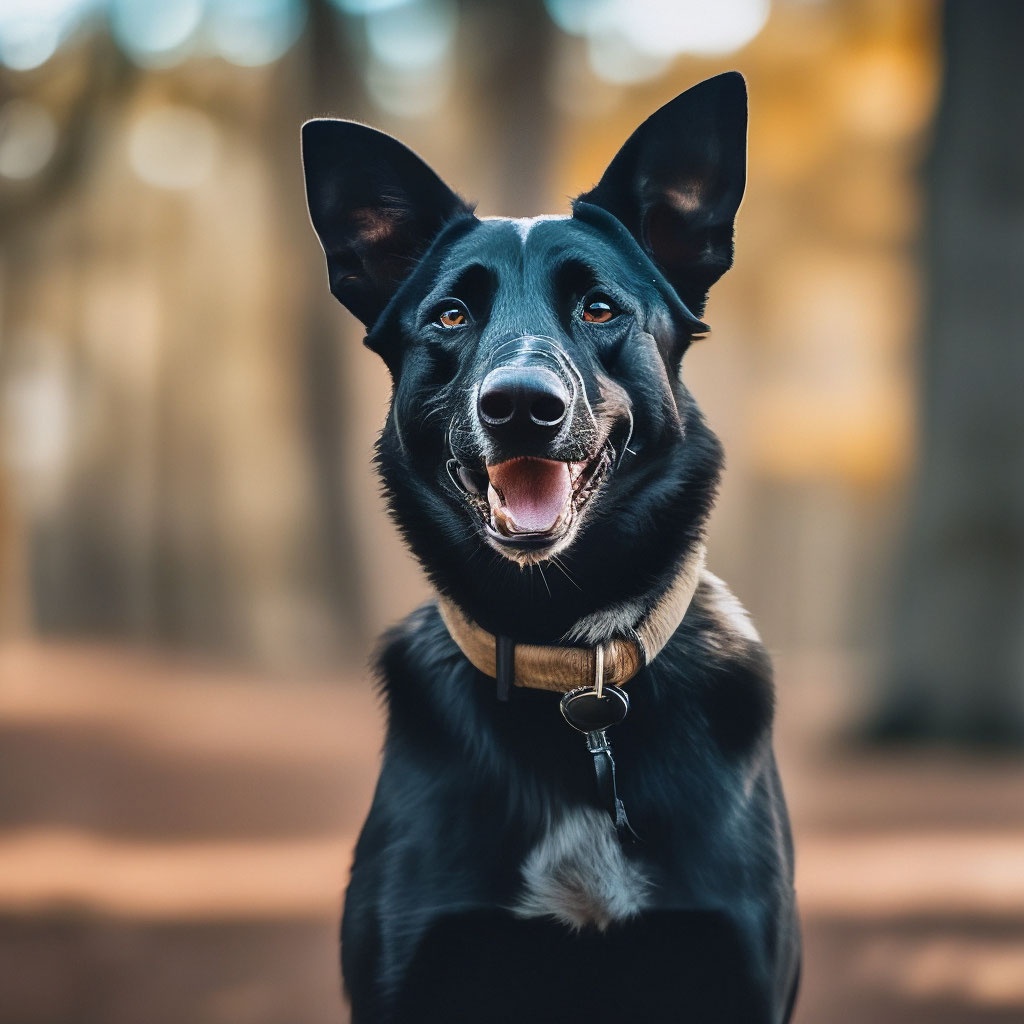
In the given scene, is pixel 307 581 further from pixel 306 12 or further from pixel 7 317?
pixel 306 12

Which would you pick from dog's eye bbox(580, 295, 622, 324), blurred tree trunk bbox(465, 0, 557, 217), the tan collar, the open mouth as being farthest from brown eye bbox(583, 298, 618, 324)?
blurred tree trunk bbox(465, 0, 557, 217)

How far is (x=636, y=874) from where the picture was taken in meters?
1.55

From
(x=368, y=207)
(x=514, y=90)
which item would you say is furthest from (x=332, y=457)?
(x=368, y=207)

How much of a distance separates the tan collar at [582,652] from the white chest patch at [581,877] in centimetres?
22

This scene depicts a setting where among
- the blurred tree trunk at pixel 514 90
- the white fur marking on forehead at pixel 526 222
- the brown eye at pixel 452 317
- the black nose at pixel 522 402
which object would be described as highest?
the blurred tree trunk at pixel 514 90

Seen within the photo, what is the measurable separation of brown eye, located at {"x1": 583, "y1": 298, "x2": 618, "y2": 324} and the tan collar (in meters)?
0.46

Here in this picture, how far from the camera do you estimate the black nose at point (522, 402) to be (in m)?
1.41

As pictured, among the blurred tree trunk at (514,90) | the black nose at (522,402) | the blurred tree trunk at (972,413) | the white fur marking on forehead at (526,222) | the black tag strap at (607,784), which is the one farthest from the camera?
the blurred tree trunk at (514,90)

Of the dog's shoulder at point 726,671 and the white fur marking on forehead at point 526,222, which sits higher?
the white fur marking on forehead at point 526,222

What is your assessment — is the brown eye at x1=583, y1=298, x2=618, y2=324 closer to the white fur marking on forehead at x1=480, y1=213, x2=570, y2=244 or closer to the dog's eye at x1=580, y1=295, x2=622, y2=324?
the dog's eye at x1=580, y1=295, x2=622, y2=324

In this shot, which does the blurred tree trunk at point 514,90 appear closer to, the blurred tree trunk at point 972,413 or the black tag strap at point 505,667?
the blurred tree trunk at point 972,413

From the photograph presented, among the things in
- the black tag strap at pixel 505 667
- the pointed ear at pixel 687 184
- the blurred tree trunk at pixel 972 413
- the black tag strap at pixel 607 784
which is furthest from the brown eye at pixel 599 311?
the blurred tree trunk at pixel 972 413

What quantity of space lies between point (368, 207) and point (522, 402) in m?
0.59

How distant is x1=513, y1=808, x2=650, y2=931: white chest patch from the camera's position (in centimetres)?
154
